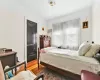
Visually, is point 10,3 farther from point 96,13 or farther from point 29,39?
point 96,13

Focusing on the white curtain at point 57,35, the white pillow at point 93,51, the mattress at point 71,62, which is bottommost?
the mattress at point 71,62

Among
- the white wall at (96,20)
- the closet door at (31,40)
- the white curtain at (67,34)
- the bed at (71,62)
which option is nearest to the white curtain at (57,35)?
the white curtain at (67,34)

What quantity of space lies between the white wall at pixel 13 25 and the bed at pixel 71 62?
102cm

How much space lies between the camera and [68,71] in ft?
7.60

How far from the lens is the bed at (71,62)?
75.0 inches

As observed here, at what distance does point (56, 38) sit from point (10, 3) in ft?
10.1

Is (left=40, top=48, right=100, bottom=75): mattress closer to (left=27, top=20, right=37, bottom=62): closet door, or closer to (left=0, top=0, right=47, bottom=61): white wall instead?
(left=0, top=0, right=47, bottom=61): white wall

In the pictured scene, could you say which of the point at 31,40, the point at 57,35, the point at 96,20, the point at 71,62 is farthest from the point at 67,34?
the point at 71,62

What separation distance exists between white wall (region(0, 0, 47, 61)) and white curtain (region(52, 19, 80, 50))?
6.36 feet

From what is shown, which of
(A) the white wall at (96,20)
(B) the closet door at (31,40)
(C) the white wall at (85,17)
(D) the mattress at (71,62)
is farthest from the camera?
(B) the closet door at (31,40)

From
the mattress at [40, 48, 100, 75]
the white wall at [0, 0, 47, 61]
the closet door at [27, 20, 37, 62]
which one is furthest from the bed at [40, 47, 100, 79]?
the closet door at [27, 20, 37, 62]

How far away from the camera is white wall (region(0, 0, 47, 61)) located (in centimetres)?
262

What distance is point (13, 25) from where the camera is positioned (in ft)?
9.70

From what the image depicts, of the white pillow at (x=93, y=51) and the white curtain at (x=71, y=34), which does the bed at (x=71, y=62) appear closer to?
the white pillow at (x=93, y=51)
